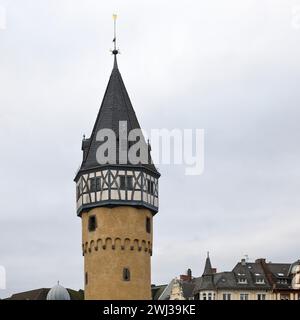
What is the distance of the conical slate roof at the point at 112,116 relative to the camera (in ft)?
158

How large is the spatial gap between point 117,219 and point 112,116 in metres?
6.02

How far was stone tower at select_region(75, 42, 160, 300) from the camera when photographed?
45.3 meters

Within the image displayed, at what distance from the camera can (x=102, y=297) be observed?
149 ft

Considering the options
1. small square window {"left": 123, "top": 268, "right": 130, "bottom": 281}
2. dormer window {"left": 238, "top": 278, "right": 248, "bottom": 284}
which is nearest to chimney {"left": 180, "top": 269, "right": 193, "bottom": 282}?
dormer window {"left": 238, "top": 278, "right": 248, "bottom": 284}

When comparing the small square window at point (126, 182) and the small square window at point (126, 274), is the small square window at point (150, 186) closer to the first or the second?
the small square window at point (126, 182)

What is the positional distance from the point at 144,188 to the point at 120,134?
3.26m

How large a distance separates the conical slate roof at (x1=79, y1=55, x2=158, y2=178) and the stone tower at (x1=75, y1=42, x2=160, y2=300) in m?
0.08

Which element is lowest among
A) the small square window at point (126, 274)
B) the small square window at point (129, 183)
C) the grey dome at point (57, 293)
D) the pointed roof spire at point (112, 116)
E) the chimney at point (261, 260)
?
the small square window at point (126, 274)

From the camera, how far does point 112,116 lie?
160ft

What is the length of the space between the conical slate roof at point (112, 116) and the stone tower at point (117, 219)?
81mm

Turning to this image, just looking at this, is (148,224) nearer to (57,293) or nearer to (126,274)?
(126,274)

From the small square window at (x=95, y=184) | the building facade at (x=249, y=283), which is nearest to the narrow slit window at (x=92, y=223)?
the small square window at (x=95, y=184)

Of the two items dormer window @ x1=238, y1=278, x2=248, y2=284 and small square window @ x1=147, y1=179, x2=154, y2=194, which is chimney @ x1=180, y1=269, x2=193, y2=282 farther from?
small square window @ x1=147, y1=179, x2=154, y2=194
